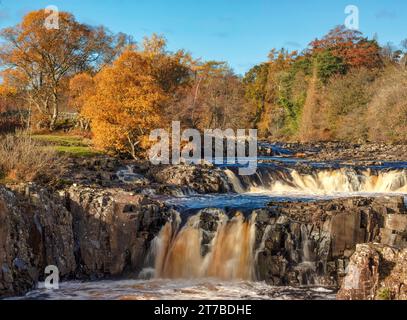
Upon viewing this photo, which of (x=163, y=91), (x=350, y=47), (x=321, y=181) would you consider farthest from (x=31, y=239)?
(x=350, y=47)

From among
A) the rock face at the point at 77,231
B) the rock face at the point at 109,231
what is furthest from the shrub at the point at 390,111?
the rock face at the point at 109,231

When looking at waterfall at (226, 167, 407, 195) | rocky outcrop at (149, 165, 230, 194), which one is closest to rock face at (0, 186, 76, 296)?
rocky outcrop at (149, 165, 230, 194)

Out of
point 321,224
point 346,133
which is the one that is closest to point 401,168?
point 321,224

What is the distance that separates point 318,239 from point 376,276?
337 centimetres

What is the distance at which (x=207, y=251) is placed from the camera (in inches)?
492

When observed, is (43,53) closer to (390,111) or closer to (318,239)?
(390,111)

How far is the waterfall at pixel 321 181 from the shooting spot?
20016 millimetres

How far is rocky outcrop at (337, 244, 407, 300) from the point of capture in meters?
8.59

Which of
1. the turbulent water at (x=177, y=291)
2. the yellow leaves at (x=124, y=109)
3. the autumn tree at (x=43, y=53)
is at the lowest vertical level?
the turbulent water at (x=177, y=291)

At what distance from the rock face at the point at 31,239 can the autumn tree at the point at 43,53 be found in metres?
27.9

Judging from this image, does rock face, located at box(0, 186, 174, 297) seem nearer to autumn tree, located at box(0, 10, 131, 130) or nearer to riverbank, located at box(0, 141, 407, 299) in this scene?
riverbank, located at box(0, 141, 407, 299)

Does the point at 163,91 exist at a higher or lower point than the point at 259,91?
lower

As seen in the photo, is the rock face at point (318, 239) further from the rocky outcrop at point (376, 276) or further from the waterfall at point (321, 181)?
the waterfall at point (321, 181)

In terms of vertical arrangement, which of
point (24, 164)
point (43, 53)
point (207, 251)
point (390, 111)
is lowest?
point (207, 251)
